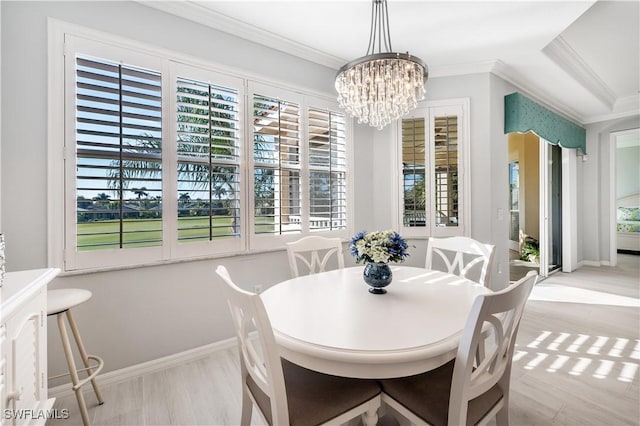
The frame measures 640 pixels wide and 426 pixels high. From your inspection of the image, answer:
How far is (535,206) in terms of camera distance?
5645mm

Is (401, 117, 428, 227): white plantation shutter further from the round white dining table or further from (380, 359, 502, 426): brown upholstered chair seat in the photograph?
(380, 359, 502, 426): brown upholstered chair seat

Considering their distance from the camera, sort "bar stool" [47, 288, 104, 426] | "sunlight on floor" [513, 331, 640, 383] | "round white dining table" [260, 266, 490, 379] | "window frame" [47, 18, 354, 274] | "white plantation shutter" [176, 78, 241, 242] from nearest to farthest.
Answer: "round white dining table" [260, 266, 490, 379], "bar stool" [47, 288, 104, 426], "window frame" [47, 18, 354, 274], "sunlight on floor" [513, 331, 640, 383], "white plantation shutter" [176, 78, 241, 242]

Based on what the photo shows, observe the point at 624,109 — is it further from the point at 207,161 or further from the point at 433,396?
the point at 207,161

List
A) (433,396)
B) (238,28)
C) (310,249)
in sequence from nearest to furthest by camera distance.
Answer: (433,396) → (310,249) → (238,28)

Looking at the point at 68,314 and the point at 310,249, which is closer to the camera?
the point at 68,314

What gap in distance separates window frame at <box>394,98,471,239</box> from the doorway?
2.04 metres

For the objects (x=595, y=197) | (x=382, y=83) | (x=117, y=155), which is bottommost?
(x=595, y=197)

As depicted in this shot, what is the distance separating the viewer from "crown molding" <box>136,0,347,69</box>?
2141 mm

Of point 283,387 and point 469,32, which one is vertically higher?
point 469,32

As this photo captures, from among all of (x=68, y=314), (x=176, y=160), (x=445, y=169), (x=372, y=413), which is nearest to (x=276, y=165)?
(x=176, y=160)

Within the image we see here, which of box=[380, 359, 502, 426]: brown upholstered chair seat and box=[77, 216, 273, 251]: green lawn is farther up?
box=[77, 216, 273, 251]: green lawn

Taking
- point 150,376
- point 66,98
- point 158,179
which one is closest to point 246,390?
point 150,376

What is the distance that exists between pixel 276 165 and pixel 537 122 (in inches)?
132

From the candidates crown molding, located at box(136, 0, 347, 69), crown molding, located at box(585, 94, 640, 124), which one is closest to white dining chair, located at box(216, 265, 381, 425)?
crown molding, located at box(136, 0, 347, 69)
